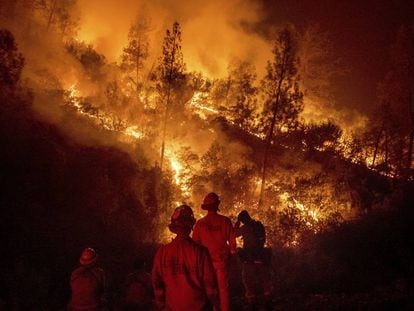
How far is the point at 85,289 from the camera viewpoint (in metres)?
5.64

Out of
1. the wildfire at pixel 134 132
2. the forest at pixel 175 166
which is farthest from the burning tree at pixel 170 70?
the wildfire at pixel 134 132

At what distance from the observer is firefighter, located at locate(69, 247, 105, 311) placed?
18.5 feet

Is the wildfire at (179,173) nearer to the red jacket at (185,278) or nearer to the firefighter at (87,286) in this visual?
the firefighter at (87,286)

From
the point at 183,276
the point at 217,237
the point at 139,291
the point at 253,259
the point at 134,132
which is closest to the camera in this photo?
the point at 183,276

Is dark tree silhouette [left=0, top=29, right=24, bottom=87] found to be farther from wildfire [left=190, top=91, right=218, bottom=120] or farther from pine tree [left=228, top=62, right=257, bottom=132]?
wildfire [left=190, top=91, right=218, bottom=120]

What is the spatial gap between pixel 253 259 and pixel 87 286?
12.1 ft

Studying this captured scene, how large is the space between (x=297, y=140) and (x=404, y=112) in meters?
11.1

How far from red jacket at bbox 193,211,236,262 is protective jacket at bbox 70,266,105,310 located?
1.72 meters

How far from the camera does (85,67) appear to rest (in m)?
30.6

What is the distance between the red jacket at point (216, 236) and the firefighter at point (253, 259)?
1.59 metres

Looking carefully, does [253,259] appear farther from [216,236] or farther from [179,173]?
[179,173]

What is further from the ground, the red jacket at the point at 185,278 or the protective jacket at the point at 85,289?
the red jacket at the point at 185,278

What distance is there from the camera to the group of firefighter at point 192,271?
13.8 ft

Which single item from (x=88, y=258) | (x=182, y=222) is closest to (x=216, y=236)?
(x=88, y=258)
